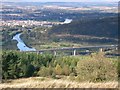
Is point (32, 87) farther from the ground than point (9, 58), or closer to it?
farther from the ground

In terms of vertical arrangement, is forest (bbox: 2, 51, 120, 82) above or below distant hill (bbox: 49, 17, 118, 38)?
above

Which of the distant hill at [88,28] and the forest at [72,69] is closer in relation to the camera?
the forest at [72,69]

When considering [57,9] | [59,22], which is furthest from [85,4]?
[59,22]

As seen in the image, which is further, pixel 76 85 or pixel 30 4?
pixel 30 4

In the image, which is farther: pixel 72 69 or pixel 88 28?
pixel 88 28

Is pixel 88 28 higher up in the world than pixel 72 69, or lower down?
lower down

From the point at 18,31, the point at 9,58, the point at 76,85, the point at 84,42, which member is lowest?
the point at 84,42

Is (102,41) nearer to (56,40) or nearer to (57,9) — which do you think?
(56,40)

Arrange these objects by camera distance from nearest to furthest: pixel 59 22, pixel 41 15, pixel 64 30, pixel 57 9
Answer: pixel 64 30 → pixel 59 22 → pixel 41 15 → pixel 57 9

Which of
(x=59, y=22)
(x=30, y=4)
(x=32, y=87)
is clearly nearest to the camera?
(x=32, y=87)

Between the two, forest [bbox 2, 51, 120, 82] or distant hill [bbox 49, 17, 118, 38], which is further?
distant hill [bbox 49, 17, 118, 38]

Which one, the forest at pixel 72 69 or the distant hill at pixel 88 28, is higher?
the forest at pixel 72 69
